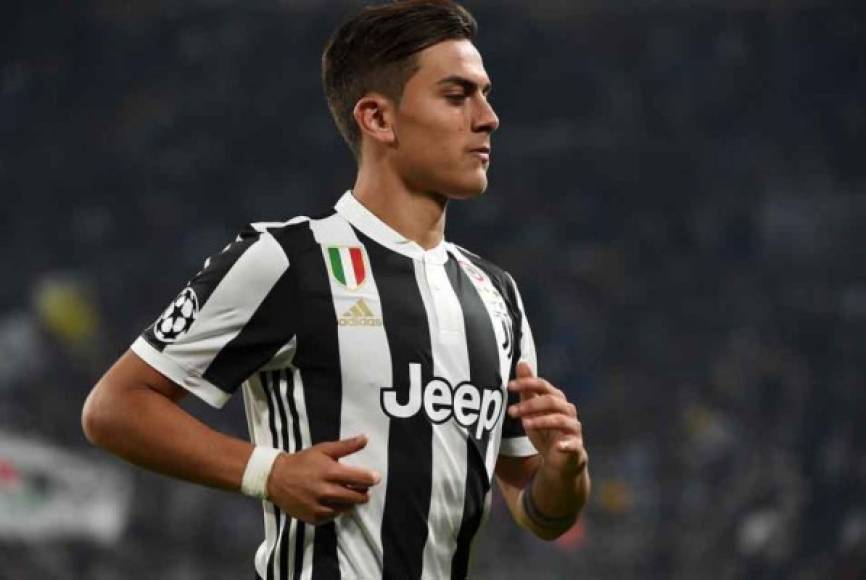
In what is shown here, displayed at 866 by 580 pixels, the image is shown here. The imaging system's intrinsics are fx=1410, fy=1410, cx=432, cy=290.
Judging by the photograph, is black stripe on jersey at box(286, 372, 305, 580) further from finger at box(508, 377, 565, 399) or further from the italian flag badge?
finger at box(508, 377, 565, 399)

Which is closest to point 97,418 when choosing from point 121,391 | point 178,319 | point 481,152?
point 121,391

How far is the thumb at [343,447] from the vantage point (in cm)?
156

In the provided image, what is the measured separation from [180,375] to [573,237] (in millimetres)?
4000

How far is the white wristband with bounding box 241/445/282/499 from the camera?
159 cm

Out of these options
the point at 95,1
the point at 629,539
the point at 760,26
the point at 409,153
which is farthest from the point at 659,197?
the point at 409,153

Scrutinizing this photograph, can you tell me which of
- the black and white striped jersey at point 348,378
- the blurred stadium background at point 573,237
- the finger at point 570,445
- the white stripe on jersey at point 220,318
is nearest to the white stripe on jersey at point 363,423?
the black and white striped jersey at point 348,378

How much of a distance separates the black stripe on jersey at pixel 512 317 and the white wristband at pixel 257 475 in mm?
394

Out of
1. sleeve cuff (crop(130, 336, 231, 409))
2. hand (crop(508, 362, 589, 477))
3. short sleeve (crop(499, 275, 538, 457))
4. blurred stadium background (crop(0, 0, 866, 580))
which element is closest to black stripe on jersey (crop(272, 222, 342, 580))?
sleeve cuff (crop(130, 336, 231, 409))

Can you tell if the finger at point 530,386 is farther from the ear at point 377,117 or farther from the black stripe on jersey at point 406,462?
the ear at point 377,117

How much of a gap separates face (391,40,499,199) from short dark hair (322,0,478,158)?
0.7 inches

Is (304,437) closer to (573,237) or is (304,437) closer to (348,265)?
(348,265)

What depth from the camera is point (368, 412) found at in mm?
1664

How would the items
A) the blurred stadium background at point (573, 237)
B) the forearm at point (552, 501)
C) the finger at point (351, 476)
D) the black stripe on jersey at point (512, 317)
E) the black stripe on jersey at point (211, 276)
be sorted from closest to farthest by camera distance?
the finger at point (351, 476) < the black stripe on jersey at point (211, 276) < the forearm at point (552, 501) < the black stripe on jersey at point (512, 317) < the blurred stadium background at point (573, 237)

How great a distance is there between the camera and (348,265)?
5.73 ft
